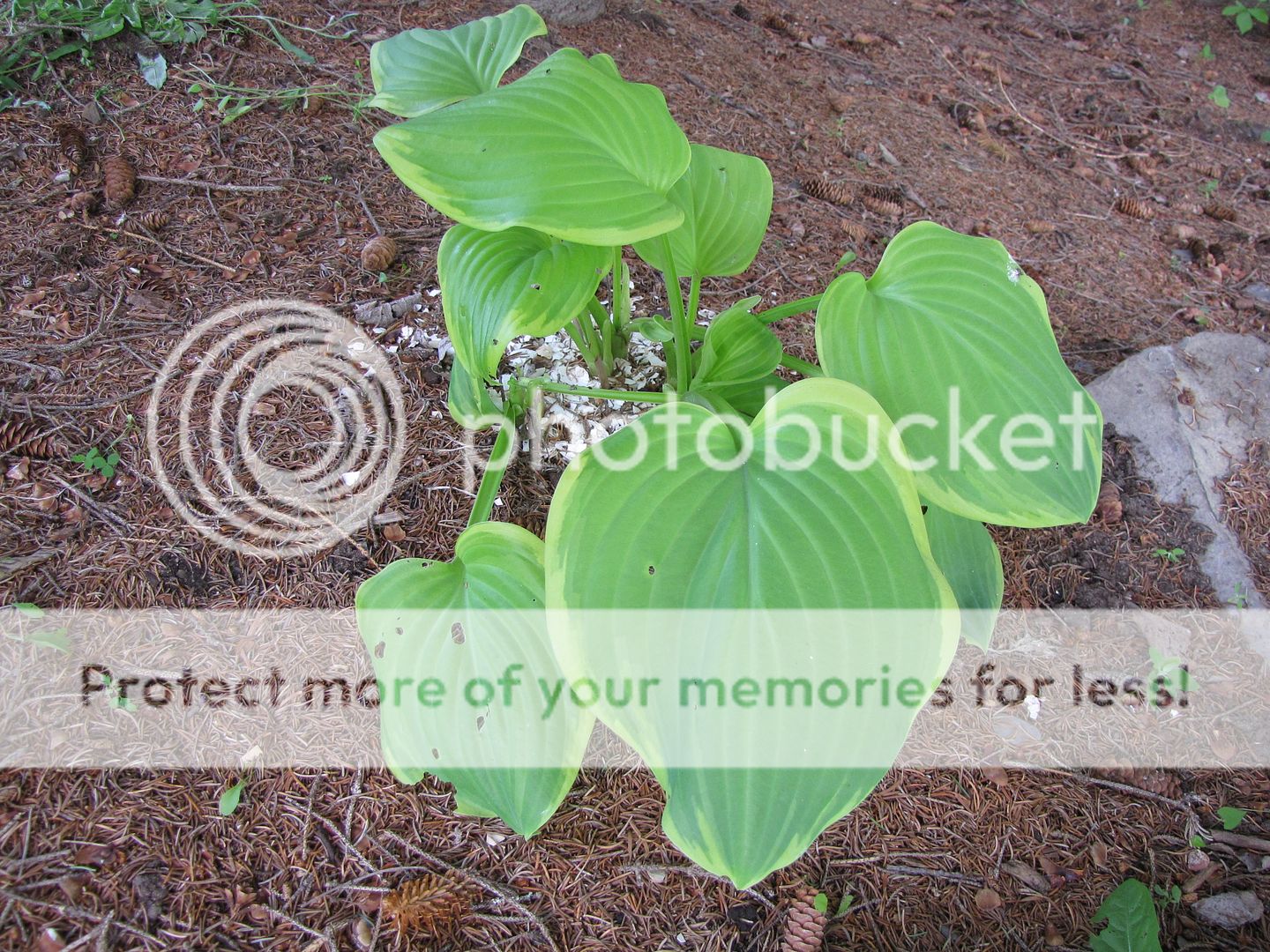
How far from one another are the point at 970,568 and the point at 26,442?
1761 mm

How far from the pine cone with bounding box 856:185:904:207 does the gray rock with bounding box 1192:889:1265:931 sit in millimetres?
1935

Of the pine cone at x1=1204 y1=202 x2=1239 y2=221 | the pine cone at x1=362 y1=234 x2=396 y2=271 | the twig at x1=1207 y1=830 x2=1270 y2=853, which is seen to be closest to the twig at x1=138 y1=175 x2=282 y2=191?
the pine cone at x1=362 y1=234 x2=396 y2=271

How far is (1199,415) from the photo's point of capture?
72.6 inches

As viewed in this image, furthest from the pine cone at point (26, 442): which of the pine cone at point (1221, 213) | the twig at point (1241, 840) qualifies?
the pine cone at point (1221, 213)

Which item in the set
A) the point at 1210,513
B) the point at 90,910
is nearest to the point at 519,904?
the point at 90,910

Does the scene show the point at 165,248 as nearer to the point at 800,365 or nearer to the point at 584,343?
the point at 584,343

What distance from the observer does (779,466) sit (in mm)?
929

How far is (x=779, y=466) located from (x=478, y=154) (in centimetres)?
56

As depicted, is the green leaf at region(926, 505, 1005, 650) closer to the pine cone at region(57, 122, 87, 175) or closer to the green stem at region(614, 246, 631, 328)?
the green stem at region(614, 246, 631, 328)

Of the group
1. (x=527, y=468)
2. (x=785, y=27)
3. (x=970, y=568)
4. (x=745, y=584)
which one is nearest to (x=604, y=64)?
(x=527, y=468)

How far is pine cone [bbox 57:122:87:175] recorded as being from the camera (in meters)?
1.89

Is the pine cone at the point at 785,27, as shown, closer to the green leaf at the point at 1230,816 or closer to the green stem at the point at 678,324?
the green stem at the point at 678,324

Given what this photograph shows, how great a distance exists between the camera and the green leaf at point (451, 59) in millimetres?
1331

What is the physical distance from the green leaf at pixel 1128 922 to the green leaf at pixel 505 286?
121 cm
